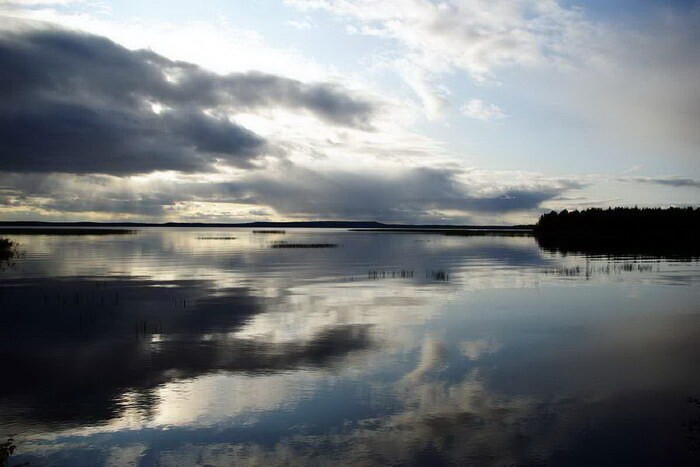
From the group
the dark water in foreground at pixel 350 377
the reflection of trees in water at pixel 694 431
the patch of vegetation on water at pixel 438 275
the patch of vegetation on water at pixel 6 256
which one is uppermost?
the patch of vegetation on water at pixel 6 256

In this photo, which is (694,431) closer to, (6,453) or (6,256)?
(6,453)

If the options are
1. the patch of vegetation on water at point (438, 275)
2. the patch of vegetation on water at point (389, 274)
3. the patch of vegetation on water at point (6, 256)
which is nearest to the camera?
the patch of vegetation on water at point (438, 275)

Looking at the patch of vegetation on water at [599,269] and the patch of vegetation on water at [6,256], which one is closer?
the patch of vegetation on water at [599,269]

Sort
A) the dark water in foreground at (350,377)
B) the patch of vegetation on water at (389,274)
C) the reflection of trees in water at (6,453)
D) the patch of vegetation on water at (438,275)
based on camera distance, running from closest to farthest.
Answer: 1. the reflection of trees in water at (6,453)
2. the dark water in foreground at (350,377)
3. the patch of vegetation on water at (438,275)
4. the patch of vegetation on water at (389,274)


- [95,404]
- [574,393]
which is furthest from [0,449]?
[574,393]

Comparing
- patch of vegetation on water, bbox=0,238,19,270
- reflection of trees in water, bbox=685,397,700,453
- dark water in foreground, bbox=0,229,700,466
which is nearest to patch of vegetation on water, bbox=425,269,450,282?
dark water in foreground, bbox=0,229,700,466

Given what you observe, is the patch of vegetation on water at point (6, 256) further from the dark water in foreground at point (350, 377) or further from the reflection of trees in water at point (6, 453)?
the reflection of trees in water at point (6, 453)

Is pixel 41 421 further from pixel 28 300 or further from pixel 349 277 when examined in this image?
pixel 349 277

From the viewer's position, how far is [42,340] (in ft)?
77.4

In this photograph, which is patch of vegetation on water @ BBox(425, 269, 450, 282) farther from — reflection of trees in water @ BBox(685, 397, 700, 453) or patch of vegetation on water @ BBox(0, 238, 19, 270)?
patch of vegetation on water @ BBox(0, 238, 19, 270)

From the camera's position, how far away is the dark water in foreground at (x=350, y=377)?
41.2ft

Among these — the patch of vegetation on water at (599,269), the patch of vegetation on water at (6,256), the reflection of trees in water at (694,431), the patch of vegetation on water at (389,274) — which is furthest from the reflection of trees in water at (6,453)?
the patch of vegetation on water at (6,256)

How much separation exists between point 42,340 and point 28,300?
13.1 meters

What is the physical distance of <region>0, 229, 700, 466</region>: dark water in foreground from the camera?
12.6 metres
